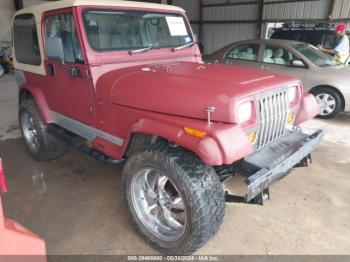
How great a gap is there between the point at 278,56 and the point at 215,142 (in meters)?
5.29

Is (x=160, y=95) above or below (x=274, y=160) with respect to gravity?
above

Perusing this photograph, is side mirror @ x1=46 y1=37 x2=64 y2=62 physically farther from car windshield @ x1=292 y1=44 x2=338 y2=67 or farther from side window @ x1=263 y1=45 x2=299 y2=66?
car windshield @ x1=292 y1=44 x2=338 y2=67

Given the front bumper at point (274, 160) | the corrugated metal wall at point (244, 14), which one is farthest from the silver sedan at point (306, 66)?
the corrugated metal wall at point (244, 14)

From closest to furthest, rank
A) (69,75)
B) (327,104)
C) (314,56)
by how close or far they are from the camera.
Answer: (69,75) < (327,104) < (314,56)

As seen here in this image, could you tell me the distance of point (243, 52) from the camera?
7.05m

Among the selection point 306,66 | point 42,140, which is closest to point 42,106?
point 42,140

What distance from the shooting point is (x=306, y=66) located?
6230 millimetres

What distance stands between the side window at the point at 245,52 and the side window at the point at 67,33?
4.67 meters

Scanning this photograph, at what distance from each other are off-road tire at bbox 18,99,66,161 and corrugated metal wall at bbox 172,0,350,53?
10.4m

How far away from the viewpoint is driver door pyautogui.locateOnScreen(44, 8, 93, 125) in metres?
3.00

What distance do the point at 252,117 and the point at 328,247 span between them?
1313 mm

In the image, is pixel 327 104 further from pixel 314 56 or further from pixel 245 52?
pixel 245 52

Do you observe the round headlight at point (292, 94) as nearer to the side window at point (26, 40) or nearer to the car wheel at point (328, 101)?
the side window at point (26, 40)

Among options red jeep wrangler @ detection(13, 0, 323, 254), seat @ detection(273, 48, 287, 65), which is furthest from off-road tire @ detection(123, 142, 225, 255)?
seat @ detection(273, 48, 287, 65)
